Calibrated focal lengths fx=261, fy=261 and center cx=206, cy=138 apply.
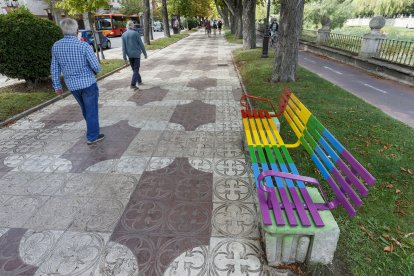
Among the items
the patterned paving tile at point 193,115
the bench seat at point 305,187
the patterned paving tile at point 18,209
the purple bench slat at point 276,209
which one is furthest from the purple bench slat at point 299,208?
the patterned paving tile at point 193,115

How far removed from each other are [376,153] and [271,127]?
183cm

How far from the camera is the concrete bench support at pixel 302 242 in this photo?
222 centimetres

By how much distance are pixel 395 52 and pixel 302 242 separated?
1176 centimetres

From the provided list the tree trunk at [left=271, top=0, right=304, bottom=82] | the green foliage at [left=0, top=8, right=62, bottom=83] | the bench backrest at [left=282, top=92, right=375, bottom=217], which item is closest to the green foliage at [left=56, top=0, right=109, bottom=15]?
the green foliage at [left=0, top=8, right=62, bottom=83]

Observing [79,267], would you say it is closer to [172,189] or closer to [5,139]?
[172,189]

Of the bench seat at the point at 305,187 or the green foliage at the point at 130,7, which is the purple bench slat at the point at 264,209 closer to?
the bench seat at the point at 305,187

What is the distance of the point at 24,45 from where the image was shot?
7824mm

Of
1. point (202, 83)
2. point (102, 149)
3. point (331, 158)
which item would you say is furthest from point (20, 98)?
point (331, 158)

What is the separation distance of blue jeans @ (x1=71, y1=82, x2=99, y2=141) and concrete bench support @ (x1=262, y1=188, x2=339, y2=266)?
3789 mm

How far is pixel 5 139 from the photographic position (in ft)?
17.0

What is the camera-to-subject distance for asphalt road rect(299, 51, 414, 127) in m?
6.88

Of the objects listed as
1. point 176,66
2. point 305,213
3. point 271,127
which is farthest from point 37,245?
point 176,66

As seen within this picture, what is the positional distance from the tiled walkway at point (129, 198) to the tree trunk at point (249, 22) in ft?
40.2

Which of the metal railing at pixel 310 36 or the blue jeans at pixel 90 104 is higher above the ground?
the metal railing at pixel 310 36
